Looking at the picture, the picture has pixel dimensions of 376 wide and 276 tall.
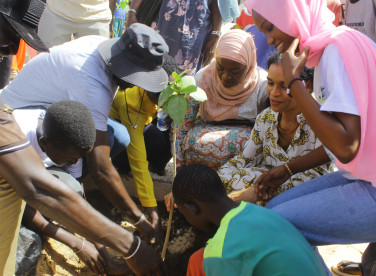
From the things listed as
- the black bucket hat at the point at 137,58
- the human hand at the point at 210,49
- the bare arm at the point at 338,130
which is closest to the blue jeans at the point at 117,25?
the human hand at the point at 210,49

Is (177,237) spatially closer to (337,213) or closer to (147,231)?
(147,231)

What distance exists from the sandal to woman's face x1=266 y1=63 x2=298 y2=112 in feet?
3.39

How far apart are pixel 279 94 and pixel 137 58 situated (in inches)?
36.9

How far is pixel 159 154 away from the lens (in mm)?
3166

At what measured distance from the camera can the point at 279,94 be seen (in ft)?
7.73

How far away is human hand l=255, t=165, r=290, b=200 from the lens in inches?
88.4

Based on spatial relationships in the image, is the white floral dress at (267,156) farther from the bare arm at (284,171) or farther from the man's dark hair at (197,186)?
the man's dark hair at (197,186)

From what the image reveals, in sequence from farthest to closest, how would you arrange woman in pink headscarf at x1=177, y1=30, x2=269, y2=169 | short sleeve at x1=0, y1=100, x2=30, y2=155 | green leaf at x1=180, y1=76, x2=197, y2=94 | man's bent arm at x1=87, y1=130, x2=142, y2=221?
Result: woman in pink headscarf at x1=177, y1=30, x2=269, y2=169
man's bent arm at x1=87, y1=130, x2=142, y2=221
green leaf at x1=180, y1=76, x2=197, y2=94
short sleeve at x1=0, y1=100, x2=30, y2=155

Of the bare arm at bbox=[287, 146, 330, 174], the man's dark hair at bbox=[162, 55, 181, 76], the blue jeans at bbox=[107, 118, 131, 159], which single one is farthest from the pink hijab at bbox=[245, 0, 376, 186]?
the blue jeans at bbox=[107, 118, 131, 159]

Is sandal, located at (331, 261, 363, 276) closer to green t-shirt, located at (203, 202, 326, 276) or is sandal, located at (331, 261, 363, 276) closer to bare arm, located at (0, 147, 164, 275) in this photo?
green t-shirt, located at (203, 202, 326, 276)

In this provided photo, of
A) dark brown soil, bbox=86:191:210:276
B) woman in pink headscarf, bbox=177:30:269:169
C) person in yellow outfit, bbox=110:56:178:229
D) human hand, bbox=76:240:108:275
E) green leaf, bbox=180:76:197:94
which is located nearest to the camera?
green leaf, bbox=180:76:197:94

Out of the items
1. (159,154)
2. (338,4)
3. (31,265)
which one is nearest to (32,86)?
(31,265)

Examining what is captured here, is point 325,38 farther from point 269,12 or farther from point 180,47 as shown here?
point 180,47

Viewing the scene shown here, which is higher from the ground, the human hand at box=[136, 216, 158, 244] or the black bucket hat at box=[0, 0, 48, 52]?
the black bucket hat at box=[0, 0, 48, 52]
